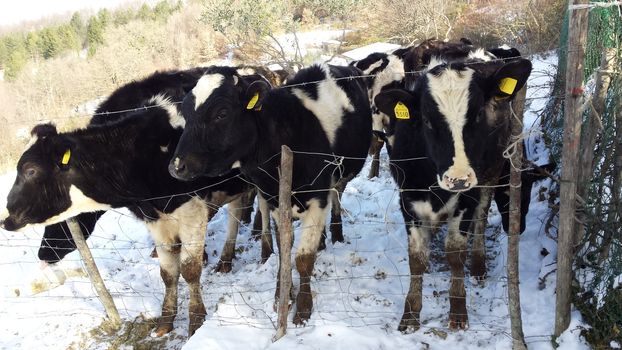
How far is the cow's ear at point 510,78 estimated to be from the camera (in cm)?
338

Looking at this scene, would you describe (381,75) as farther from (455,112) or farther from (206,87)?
(455,112)

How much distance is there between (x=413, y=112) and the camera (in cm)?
391

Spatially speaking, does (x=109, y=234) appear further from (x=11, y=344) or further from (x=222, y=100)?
(x=222, y=100)

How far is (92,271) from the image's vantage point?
5078 mm

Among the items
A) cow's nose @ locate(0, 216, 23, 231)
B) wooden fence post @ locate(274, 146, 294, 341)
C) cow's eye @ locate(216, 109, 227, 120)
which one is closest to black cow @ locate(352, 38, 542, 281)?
wooden fence post @ locate(274, 146, 294, 341)

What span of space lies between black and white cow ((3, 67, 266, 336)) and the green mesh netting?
3.26 meters

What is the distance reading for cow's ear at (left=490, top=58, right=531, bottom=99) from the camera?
3379 millimetres

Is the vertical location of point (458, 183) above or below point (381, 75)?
below

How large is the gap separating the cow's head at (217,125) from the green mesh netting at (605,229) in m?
2.47

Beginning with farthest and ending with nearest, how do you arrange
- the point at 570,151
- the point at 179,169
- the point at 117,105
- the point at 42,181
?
the point at 117,105, the point at 42,181, the point at 179,169, the point at 570,151

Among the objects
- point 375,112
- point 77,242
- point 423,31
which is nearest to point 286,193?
point 77,242

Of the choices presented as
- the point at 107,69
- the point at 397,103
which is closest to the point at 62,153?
the point at 397,103

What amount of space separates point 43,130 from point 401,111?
3.21m

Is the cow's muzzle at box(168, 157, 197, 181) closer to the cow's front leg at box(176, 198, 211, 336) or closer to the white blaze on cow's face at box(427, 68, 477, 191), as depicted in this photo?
the cow's front leg at box(176, 198, 211, 336)
